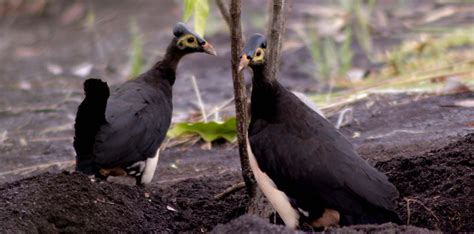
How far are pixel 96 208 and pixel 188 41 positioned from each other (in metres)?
1.89

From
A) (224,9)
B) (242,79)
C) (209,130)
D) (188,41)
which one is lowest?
(209,130)

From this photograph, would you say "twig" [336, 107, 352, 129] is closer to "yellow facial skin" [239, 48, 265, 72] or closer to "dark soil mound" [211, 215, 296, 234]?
"yellow facial skin" [239, 48, 265, 72]

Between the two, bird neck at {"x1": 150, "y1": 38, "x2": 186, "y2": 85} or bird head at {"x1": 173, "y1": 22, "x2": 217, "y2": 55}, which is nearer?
bird head at {"x1": 173, "y1": 22, "x2": 217, "y2": 55}

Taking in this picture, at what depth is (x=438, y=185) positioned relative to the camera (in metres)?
4.48

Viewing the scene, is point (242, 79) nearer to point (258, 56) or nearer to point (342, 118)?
point (258, 56)

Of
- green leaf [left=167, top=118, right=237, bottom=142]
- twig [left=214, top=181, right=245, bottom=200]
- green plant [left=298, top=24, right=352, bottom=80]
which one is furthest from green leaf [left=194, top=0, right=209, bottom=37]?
green plant [left=298, top=24, right=352, bottom=80]

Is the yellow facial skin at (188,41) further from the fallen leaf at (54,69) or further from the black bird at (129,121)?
the fallen leaf at (54,69)

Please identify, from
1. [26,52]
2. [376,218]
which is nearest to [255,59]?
[376,218]

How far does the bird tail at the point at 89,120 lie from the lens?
4.86 m

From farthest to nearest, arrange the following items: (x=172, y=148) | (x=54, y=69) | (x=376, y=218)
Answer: (x=54, y=69)
(x=172, y=148)
(x=376, y=218)

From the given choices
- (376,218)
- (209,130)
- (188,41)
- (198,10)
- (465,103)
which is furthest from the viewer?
(209,130)

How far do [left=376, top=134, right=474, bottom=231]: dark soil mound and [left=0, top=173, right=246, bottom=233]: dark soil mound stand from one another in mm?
979

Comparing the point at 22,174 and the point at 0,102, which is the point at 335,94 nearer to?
the point at 22,174

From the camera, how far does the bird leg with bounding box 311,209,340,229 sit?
436cm
